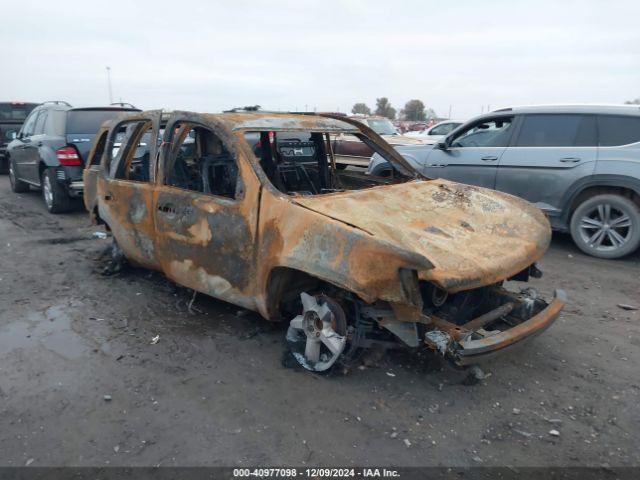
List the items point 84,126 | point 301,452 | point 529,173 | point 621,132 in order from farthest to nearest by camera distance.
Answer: point 84,126, point 529,173, point 621,132, point 301,452

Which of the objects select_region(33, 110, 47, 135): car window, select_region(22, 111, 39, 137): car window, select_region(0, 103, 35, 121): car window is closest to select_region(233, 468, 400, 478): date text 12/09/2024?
select_region(33, 110, 47, 135): car window

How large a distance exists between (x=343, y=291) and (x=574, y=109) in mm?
4751

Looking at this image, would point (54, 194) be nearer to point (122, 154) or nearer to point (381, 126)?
point (122, 154)

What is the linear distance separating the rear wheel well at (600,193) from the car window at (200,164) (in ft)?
14.1

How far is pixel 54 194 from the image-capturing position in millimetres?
7727

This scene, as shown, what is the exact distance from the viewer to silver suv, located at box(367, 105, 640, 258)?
5.63 meters

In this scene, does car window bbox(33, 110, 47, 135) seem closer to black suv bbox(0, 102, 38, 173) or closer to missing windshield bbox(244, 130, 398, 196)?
black suv bbox(0, 102, 38, 173)

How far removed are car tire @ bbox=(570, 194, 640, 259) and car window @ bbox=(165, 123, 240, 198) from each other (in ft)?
→ 14.2

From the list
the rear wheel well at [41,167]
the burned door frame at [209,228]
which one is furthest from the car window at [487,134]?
the rear wheel well at [41,167]

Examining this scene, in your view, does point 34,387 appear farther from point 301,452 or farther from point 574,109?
point 574,109

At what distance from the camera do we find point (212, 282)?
3609 mm

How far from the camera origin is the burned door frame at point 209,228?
3291mm

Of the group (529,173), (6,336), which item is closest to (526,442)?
(6,336)

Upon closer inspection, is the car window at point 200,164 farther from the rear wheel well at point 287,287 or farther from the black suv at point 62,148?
the black suv at point 62,148
